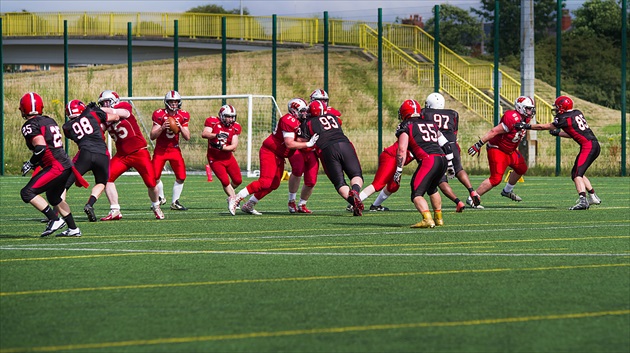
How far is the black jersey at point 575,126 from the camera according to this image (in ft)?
59.7

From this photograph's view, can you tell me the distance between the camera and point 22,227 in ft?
47.7

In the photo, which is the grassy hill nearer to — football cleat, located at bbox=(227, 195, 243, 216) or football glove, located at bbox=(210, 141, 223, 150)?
football glove, located at bbox=(210, 141, 223, 150)

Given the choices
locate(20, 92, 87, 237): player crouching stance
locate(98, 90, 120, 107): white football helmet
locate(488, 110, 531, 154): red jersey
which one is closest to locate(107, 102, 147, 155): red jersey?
locate(98, 90, 120, 107): white football helmet

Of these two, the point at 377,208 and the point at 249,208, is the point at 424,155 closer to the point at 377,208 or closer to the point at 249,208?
the point at 377,208

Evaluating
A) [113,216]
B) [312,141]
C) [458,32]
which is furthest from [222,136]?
[458,32]

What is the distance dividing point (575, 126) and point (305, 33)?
2141cm

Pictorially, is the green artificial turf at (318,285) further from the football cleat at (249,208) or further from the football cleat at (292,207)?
the football cleat at (292,207)

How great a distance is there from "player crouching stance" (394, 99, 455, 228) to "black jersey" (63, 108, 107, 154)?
410 centimetres

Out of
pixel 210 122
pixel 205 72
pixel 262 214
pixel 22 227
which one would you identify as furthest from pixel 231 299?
pixel 205 72

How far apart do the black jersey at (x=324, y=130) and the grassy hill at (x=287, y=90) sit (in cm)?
1461

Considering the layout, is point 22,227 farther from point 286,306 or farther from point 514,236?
point 286,306

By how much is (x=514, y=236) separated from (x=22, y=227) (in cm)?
657

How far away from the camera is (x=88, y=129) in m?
14.6

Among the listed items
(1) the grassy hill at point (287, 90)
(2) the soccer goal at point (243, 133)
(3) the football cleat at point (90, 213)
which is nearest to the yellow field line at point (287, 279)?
(3) the football cleat at point (90, 213)
